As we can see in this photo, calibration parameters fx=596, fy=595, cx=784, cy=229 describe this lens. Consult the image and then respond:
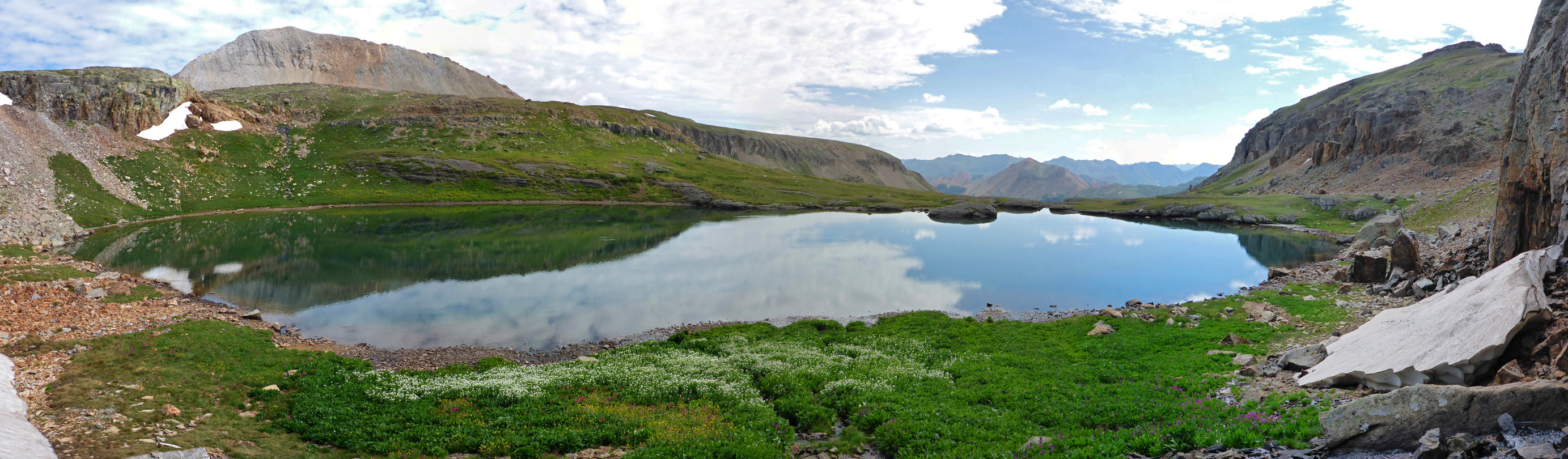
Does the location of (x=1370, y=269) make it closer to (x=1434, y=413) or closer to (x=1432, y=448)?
(x=1434, y=413)

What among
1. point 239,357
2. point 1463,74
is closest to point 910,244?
point 239,357

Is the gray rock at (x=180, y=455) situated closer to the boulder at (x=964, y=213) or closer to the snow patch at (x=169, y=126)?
the boulder at (x=964, y=213)

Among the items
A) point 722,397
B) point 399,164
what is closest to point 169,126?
point 399,164

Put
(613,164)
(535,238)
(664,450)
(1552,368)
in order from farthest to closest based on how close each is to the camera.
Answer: (613,164), (535,238), (664,450), (1552,368)

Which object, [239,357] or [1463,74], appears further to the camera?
[1463,74]

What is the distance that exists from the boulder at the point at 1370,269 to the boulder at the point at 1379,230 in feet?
83.0

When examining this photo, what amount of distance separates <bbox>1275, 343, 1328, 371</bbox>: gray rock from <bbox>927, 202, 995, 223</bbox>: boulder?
373 feet

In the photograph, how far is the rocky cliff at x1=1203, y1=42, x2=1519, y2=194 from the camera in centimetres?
12144

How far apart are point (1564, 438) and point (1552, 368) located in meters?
4.21

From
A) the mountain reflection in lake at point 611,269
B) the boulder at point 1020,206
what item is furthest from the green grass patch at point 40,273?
the boulder at point 1020,206

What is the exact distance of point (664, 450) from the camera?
14625 mm

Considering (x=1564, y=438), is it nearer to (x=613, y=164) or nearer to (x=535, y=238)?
(x=535, y=238)

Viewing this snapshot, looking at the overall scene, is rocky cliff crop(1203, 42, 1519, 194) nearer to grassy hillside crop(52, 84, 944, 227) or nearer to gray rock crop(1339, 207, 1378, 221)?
gray rock crop(1339, 207, 1378, 221)

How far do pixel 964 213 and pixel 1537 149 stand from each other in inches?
4545
